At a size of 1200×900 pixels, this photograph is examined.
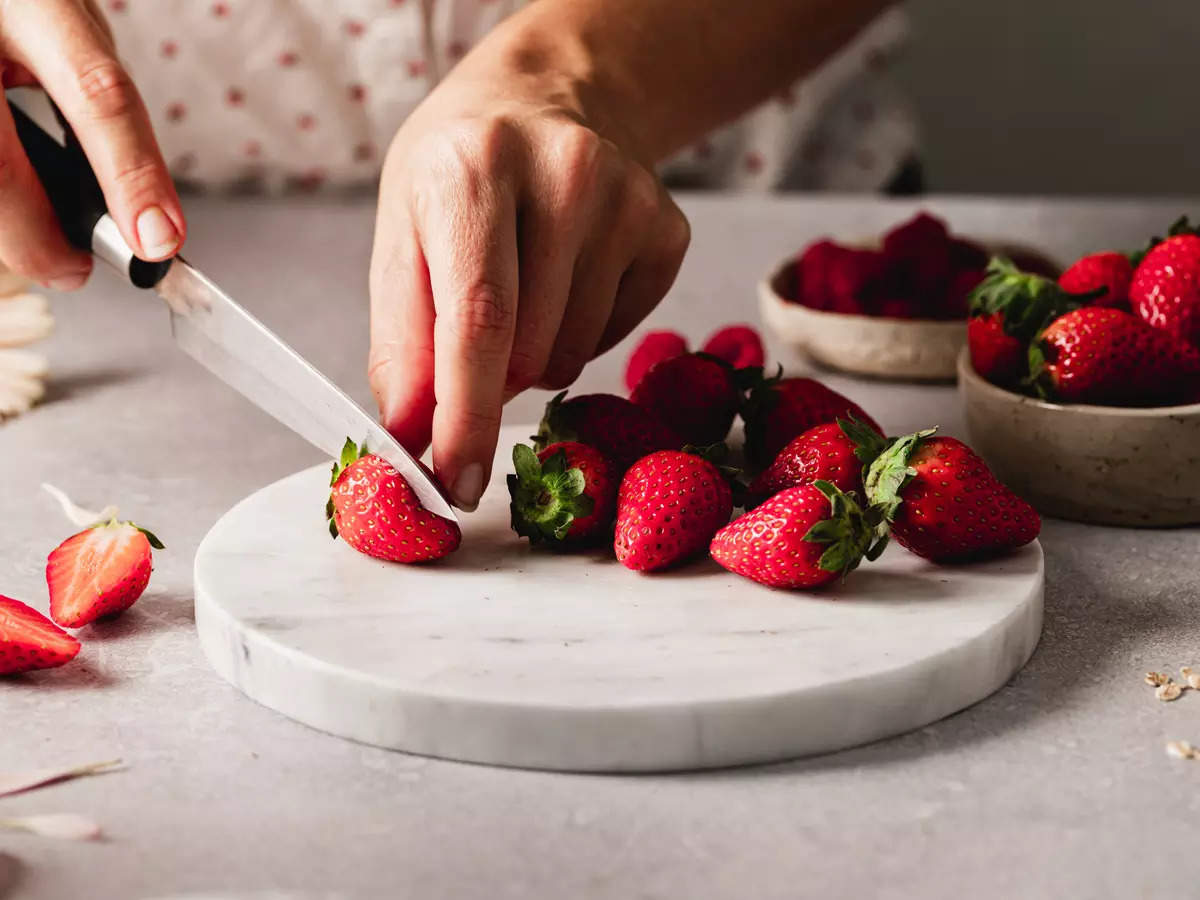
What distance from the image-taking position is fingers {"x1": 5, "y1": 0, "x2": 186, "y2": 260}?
1.05 meters

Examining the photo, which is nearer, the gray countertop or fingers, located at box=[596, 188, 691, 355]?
the gray countertop

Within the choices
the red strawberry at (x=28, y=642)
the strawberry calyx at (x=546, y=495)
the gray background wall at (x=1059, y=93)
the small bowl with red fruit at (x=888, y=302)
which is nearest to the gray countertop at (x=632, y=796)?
the red strawberry at (x=28, y=642)

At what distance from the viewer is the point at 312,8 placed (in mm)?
1995

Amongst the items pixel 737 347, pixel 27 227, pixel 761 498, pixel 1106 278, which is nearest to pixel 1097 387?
pixel 1106 278

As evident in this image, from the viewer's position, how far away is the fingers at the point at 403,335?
1.03 meters

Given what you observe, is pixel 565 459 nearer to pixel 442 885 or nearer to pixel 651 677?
pixel 651 677

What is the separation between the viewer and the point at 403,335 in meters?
1.04

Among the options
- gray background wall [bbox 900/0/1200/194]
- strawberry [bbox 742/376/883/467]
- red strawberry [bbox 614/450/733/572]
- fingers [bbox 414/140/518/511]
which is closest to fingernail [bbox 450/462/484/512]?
fingers [bbox 414/140/518/511]

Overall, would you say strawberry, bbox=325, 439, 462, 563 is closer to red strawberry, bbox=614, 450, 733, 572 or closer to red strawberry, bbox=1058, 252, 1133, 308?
red strawberry, bbox=614, 450, 733, 572

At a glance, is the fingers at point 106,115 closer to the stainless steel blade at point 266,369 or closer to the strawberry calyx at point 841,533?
the stainless steel blade at point 266,369

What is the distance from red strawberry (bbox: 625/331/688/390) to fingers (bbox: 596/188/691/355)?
0.15m

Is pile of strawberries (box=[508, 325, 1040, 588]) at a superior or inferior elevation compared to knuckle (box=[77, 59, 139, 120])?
inferior

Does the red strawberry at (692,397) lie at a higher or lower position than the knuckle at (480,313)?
lower

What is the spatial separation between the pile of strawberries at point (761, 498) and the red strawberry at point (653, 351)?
10.1 inches
